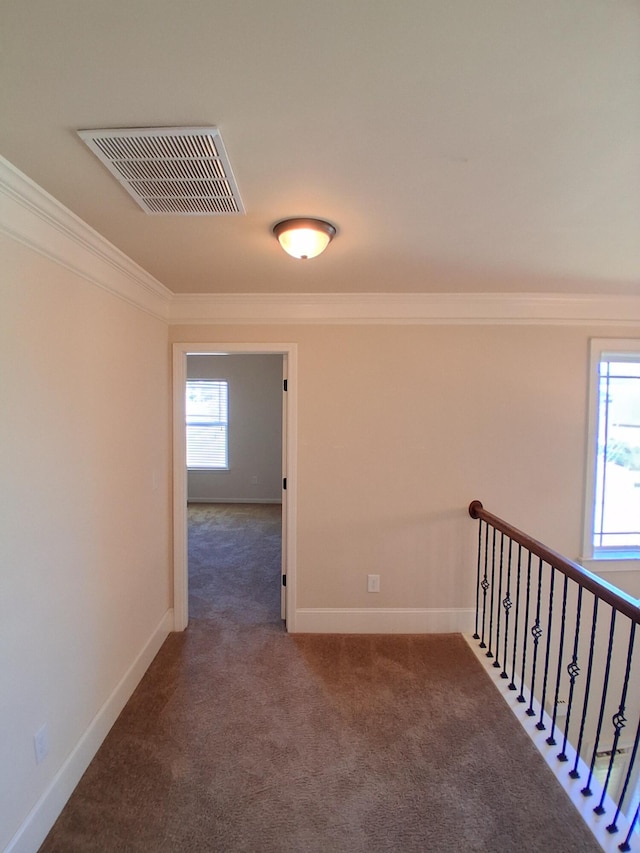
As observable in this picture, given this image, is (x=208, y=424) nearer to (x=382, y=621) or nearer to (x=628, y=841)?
(x=382, y=621)

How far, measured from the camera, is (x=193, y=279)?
8.27 feet

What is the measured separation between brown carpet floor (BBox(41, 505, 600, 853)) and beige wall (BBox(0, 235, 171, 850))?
0.28 metres

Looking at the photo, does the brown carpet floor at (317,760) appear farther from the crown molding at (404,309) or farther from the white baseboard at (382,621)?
the crown molding at (404,309)

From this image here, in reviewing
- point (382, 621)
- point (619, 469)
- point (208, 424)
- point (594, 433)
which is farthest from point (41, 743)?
point (208, 424)

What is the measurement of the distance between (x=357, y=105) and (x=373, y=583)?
283 centimetres

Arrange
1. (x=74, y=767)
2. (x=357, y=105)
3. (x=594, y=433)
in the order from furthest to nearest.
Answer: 1. (x=594, y=433)
2. (x=74, y=767)
3. (x=357, y=105)

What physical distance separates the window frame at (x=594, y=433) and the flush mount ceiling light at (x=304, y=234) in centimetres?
227

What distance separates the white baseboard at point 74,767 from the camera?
1.50 metres

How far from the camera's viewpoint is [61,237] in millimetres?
1661

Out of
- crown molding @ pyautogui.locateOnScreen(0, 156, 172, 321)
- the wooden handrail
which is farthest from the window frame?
crown molding @ pyautogui.locateOnScreen(0, 156, 172, 321)

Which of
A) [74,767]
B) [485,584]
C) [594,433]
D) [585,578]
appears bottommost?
[74,767]

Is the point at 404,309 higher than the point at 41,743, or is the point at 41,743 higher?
the point at 404,309

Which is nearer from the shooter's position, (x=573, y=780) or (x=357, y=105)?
(x=357, y=105)

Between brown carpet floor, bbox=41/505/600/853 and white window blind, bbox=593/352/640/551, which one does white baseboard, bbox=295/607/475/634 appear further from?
white window blind, bbox=593/352/640/551
